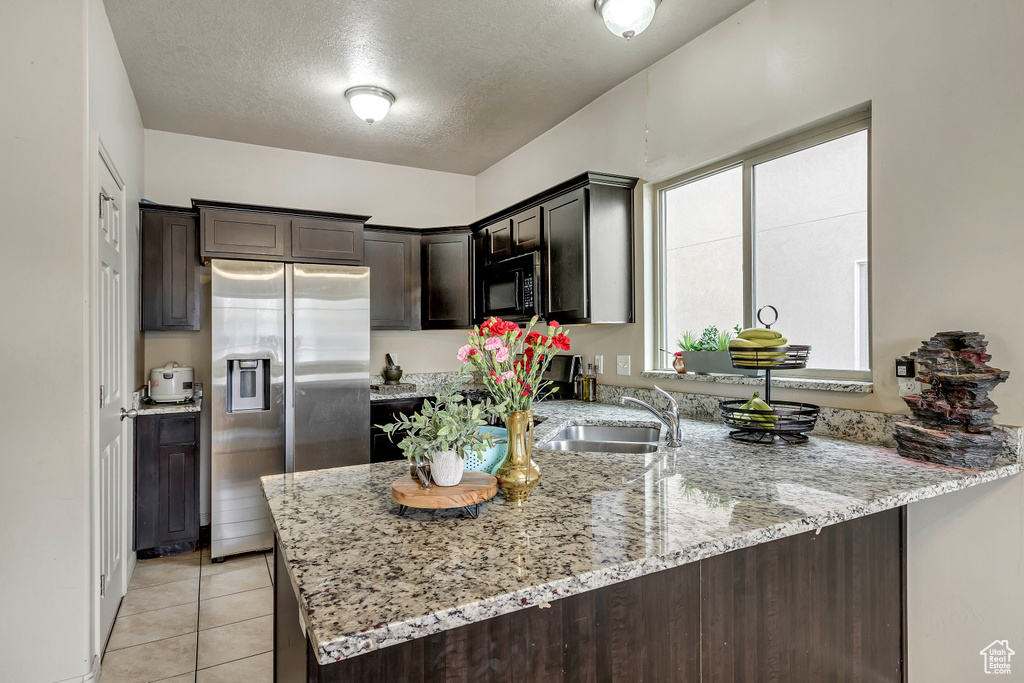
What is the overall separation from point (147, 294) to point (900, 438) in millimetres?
3924

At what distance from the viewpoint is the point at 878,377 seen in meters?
1.95

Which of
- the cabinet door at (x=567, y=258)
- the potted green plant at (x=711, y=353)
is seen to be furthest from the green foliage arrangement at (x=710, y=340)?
the cabinet door at (x=567, y=258)

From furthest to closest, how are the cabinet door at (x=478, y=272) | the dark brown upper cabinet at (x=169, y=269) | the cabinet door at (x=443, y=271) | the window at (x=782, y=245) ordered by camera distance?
the cabinet door at (x=443, y=271), the cabinet door at (x=478, y=272), the dark brown upper cabinet at (x=169, y=269), the window at (x=782, y=245)

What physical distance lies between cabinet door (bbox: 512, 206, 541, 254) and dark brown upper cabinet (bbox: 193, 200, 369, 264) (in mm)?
1070

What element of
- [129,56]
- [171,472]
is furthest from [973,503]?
[129,56]

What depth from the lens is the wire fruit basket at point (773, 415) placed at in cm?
194

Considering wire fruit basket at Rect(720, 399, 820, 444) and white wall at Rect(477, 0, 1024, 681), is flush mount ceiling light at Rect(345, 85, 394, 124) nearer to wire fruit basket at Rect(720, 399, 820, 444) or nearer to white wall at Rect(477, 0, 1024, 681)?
white wall at Rect(477, 0, 1024, 681)

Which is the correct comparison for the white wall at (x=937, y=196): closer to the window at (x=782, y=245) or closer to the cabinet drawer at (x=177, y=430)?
the window at (x=782, y=245)

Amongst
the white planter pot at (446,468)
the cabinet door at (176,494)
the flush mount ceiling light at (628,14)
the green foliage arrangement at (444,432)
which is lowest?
the cabinet door at (176,494)

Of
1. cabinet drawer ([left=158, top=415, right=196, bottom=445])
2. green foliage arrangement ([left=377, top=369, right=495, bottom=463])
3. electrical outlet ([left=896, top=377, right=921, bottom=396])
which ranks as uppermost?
electrical outlet ([left=896, top=377, right=921, bottom=396])

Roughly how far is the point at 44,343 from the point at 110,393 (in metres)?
0.60

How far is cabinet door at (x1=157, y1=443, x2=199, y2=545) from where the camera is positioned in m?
Result: 3.25

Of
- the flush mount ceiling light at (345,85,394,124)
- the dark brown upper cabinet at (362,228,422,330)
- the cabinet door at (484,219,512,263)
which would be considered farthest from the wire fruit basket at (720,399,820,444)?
the dark brown upper cabinet at (362,228,422,330)

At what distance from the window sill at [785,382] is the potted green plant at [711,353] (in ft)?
0.10
